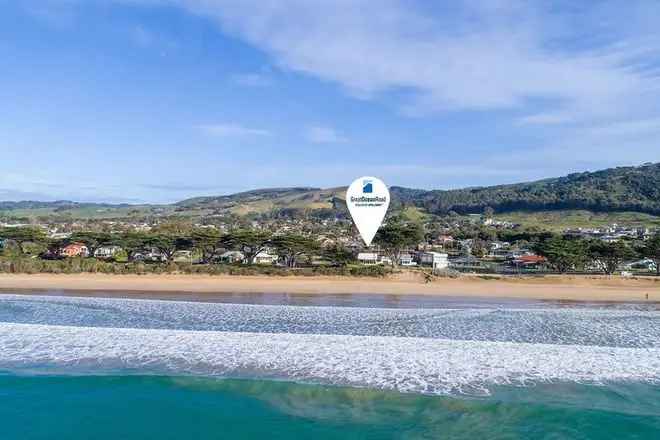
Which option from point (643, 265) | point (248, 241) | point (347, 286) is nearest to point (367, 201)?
point (347, 286)

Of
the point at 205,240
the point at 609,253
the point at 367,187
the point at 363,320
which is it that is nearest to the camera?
the point at 363,320

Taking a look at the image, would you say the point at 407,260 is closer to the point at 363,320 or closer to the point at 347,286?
the point at 347,286

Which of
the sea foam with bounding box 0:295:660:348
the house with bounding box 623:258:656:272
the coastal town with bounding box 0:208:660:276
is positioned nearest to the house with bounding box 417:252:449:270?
the coastal town with bounding box 0:208:660:276

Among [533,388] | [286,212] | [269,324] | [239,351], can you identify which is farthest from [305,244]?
[286,212]

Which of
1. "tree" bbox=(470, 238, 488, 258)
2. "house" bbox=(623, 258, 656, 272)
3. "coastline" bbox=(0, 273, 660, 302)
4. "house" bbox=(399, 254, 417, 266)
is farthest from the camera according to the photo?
"tree" bbox=(470, 238, 488, 258)

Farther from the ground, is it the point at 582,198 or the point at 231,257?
the point at 582,198

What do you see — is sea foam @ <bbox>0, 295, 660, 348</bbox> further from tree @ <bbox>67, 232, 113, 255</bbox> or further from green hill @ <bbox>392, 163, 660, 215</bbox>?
green hill @ <bbox>392, 163, 660, 215</bbox>
